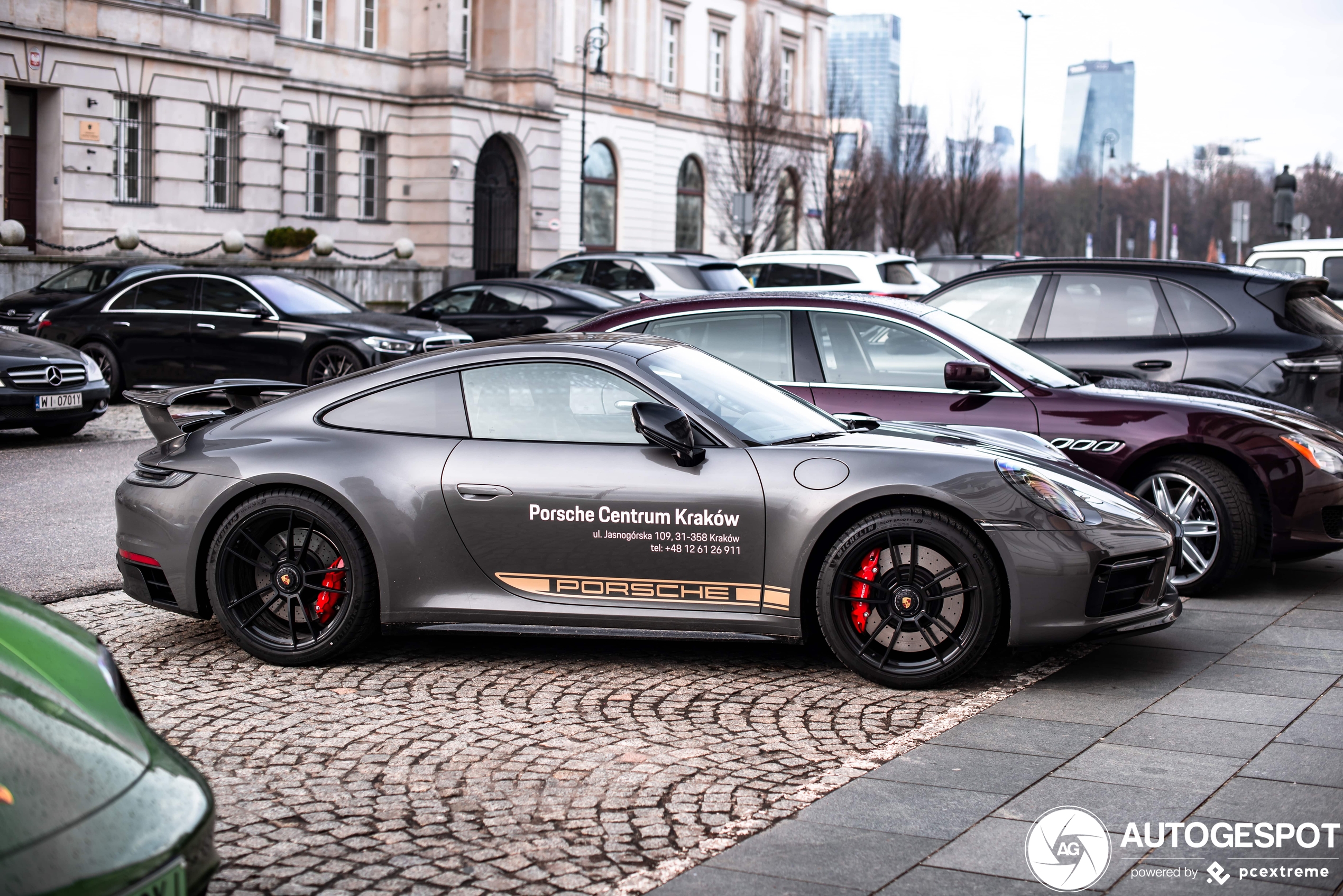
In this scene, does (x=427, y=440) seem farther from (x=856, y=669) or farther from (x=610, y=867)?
(x=610, y=867)

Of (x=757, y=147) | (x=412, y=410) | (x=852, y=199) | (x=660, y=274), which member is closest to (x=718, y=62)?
(x=757, y=147)

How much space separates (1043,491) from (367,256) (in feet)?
108

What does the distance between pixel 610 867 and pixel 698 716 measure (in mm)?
1478

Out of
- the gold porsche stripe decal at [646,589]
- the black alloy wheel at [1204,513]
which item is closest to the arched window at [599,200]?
the black alloy wheel at [1204,513]

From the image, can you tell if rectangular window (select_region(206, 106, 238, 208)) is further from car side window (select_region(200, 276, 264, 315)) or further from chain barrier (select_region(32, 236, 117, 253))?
car side window (select_region(200, 276, 264, 315))

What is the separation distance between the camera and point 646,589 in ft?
18.3

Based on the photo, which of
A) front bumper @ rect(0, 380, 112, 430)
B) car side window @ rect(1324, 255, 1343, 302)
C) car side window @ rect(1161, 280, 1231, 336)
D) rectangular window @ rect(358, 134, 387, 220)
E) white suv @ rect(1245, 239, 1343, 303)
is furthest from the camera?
rectangular window @ rect(358, 134, 387, 220)

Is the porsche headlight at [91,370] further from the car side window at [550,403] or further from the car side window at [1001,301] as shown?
the car side window at [550,403]

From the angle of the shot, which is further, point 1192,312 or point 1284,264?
point 1284,264

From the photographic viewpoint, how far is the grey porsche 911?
18.0 ft

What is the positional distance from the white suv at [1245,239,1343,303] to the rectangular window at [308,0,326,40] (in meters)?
25.8

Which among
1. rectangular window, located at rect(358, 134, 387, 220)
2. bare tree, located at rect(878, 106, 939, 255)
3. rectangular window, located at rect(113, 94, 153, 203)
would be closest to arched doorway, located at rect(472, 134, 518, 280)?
rectangular window, located at rect(358, 134, 387, 220)

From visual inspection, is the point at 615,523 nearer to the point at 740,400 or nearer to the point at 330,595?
the point at 740,400

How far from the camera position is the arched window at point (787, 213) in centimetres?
5091
